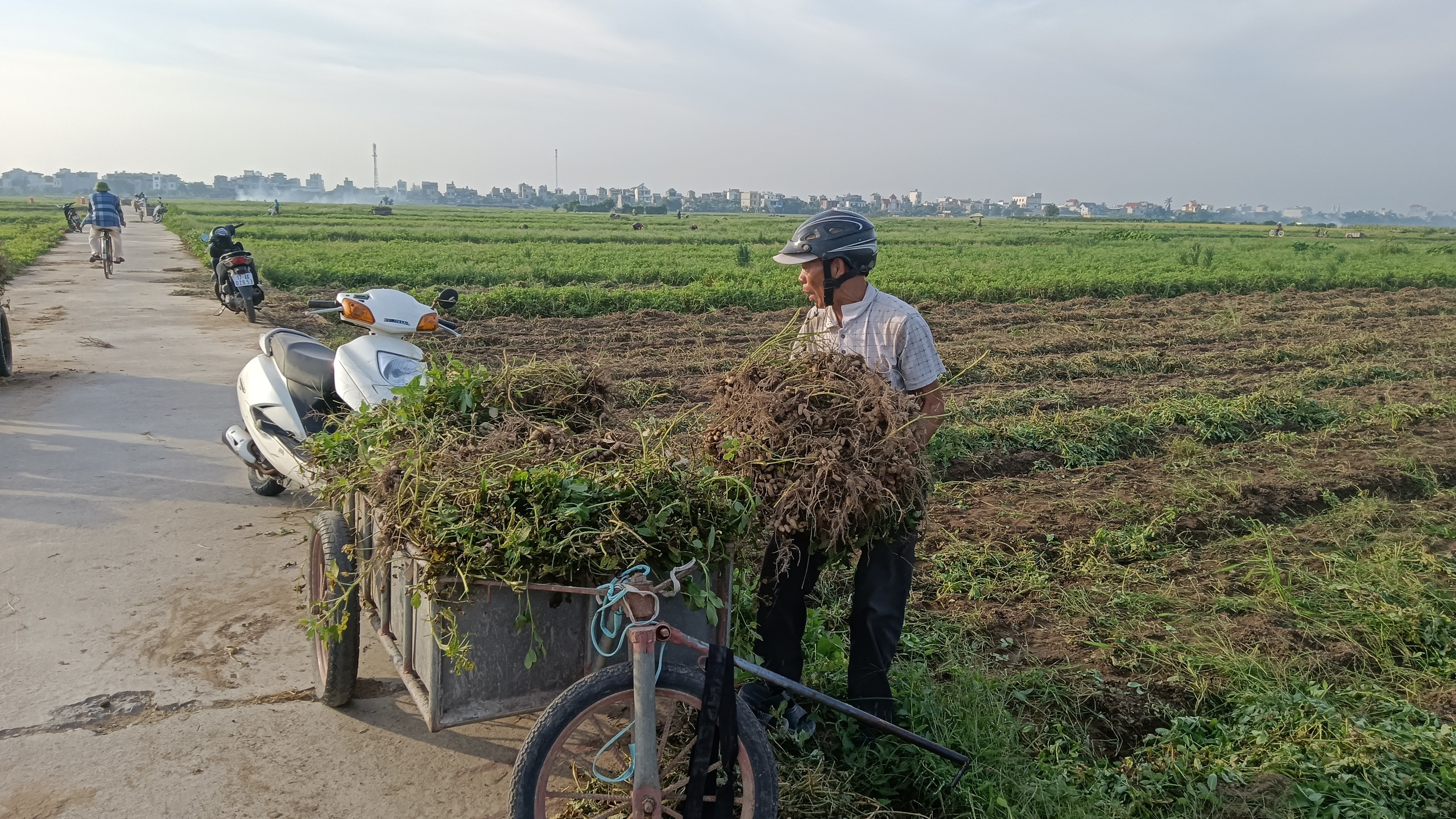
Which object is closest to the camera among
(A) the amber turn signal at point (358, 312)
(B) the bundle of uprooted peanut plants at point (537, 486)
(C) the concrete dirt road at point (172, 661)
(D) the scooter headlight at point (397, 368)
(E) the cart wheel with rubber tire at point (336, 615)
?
(B) the bundle of uprooted peanut plants at point (537, 486)

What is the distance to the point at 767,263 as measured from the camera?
26.9 m

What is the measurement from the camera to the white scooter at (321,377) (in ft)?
17.8

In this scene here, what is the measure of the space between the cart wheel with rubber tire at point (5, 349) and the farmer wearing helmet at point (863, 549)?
8.72m

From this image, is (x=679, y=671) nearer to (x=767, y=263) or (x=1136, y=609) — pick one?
(x=1136, y=609)

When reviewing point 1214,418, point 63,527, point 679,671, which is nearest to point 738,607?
point 679,671

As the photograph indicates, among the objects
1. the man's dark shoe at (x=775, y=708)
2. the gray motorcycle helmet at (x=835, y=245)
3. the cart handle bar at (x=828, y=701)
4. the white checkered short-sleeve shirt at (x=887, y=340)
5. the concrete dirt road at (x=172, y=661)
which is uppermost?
the gray motorcycle helmet at (x=835, y=245)

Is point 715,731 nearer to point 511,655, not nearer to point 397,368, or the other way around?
point 511,655

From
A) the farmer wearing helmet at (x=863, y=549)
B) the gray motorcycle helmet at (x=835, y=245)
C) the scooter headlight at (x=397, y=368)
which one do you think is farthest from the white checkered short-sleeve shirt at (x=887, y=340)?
the scooter headlight at (x=397, y=368)

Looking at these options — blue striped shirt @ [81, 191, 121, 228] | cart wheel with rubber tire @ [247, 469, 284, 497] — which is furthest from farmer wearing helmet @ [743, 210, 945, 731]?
blue striped shirt @ [81, 191, 121, 228]

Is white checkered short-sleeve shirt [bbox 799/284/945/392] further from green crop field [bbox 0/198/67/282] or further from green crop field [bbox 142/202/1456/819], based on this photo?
green crop field [bbox 0/198/67/282]

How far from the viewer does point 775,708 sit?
133 inches

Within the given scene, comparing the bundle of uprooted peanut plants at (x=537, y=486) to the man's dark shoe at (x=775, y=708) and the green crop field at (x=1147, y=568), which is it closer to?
the green crop field at (x=1147, y=568)

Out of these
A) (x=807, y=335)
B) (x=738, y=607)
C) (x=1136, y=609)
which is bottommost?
(x=1136, y=609)

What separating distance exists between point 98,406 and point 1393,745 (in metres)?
9.28
